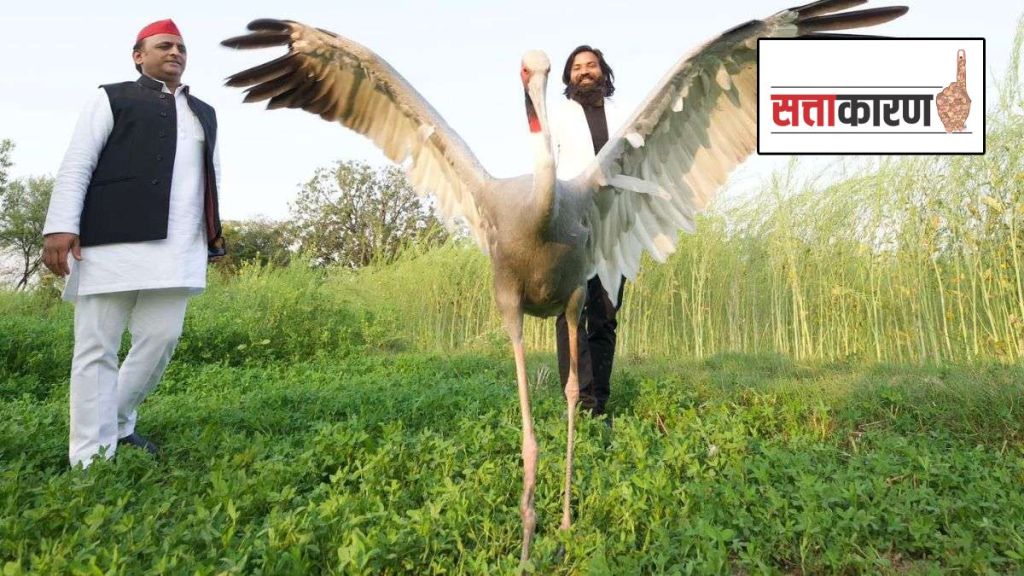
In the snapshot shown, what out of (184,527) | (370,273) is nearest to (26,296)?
(370,273)

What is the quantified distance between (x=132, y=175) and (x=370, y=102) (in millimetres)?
1289

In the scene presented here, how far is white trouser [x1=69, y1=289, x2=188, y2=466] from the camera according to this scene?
3.49 m

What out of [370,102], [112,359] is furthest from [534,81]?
[112,359]

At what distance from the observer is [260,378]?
22.0ft

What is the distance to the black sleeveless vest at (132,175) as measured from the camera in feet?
11.6

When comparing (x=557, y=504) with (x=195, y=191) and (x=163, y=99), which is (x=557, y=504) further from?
(x=163, y=99)

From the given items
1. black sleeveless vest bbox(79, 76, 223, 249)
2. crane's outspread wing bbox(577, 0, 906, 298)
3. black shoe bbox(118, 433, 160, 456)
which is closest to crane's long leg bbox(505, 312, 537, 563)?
crane's outspread wing bbox(577, 0, 906, 298)

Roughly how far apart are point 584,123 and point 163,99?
2.44 m

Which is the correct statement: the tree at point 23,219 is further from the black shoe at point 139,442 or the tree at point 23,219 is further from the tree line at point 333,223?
the black shoe at point 139,442

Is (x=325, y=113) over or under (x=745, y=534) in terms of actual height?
over

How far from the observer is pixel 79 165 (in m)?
3.49

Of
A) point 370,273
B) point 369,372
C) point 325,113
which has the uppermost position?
point 325,113

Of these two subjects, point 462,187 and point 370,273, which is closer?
point 462,187

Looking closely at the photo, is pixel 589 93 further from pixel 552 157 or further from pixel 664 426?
pixel 664 426
